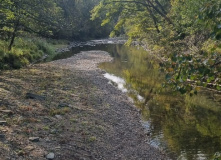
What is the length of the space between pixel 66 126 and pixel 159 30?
2261 centimetres

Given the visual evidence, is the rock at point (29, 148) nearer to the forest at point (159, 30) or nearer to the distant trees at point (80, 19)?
the forest at point (159, 30)

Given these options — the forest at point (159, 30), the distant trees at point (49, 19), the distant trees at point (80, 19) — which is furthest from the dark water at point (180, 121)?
the distant trees at point (80, 19)

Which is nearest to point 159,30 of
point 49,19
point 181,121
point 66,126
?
point 49,19

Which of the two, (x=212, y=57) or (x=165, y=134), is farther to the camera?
(x=165, y=134)

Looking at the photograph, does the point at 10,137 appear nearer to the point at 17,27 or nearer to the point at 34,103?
the point at 34,103

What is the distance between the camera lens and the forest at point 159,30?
8.94 ft

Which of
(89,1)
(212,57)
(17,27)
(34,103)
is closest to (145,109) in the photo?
(34,103)

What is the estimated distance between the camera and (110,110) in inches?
584

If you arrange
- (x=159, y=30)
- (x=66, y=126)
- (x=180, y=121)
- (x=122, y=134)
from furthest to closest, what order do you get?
(x=159, y=30), (x=180, y=121), (x=122, y=134), (x=66, y=126)

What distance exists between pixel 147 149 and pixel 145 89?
12.2 metres

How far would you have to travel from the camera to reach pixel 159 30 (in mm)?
30094

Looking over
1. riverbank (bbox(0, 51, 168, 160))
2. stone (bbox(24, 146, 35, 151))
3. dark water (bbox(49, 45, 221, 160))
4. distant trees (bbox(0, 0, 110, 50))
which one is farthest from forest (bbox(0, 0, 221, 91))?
stone (bbox(24, 146, 35, 151))

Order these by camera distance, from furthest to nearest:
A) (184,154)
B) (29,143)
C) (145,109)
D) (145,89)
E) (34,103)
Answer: (145,89), (145,109), (34,103), (184,154), (29,143)

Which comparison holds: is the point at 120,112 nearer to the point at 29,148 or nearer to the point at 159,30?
the point at 29,148
